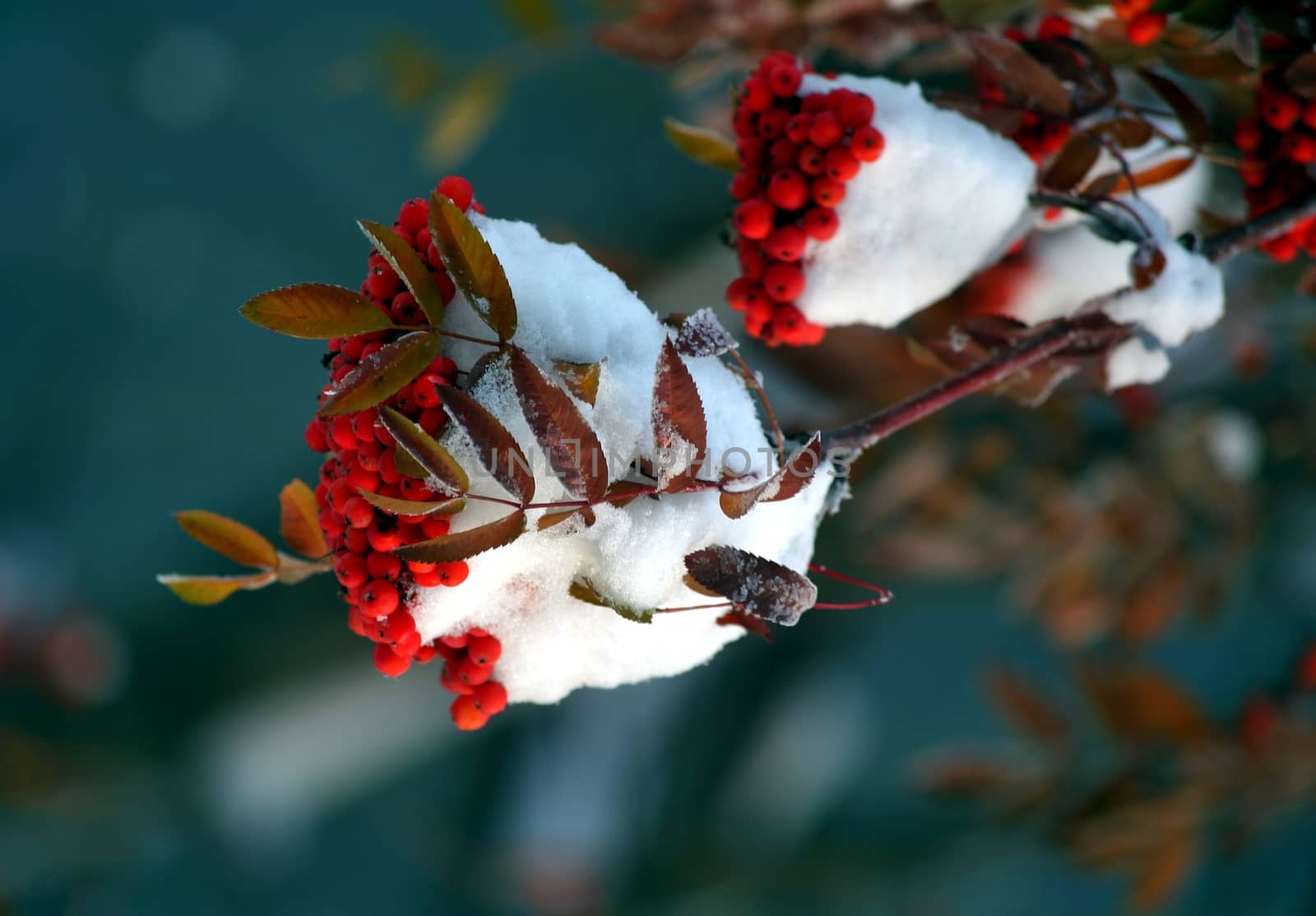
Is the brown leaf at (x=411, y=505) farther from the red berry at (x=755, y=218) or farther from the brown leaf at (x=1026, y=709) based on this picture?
the brown leaf at (x=1026, y=709)

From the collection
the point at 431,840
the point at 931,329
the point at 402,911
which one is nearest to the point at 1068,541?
the point at 931,329

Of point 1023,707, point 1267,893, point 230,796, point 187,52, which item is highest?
point 187,52

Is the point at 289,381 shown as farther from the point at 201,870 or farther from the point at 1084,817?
the point at 1084,817

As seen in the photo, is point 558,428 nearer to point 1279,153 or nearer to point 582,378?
point 582,378

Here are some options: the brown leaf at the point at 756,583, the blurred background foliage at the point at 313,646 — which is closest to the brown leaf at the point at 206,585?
the brown leaf at the point at 756,583

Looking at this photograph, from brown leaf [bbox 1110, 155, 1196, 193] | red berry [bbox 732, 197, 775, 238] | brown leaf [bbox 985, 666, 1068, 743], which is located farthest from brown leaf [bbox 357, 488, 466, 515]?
brown leaf [bbox 985, 666, 1068, 743]

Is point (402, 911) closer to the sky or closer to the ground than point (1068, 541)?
closer to the ground

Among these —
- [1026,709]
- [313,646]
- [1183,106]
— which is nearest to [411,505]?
[1183,106]
